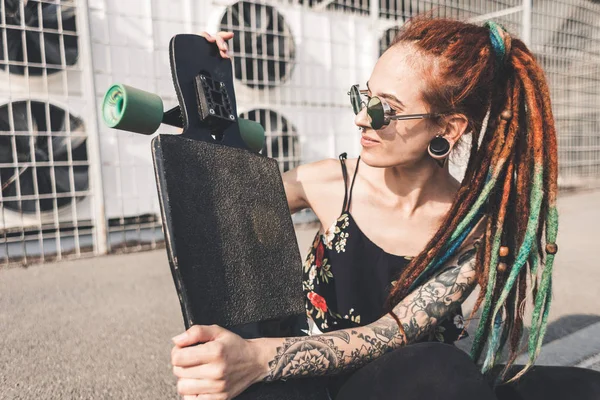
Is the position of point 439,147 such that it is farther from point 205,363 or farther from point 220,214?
point 205,363

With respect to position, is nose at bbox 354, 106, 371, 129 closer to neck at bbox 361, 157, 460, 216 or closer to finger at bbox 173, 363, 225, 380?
neck at bbox 361, 157, 460, 216

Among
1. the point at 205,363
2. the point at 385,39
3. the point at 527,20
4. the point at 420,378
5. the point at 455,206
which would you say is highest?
the point at 527,20

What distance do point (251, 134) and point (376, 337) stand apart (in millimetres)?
529

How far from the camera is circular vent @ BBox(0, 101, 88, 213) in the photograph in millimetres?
3010

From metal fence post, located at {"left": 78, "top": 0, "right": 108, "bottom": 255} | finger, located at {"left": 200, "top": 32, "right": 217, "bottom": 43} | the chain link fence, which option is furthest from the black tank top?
metal fence post, located at {"left": 78, "top": 0, "right": 108, "bottom": 255}

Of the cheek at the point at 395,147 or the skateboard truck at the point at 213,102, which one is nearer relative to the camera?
the skateboard truck at the point at 213,102

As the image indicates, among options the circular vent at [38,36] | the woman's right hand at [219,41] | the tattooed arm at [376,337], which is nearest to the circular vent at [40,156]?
the circular vent at [38,36]

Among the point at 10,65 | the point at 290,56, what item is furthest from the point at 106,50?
the point at 290,56

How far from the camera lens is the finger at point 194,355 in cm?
72

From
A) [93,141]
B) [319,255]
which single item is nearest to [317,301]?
[319,255]

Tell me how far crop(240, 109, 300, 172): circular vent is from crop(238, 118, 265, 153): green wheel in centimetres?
276

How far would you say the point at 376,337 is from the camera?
0.97m

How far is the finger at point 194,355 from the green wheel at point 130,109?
0.41 metres

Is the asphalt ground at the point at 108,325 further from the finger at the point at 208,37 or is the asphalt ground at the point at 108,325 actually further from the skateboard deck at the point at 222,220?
the finger at the point at 208,37
